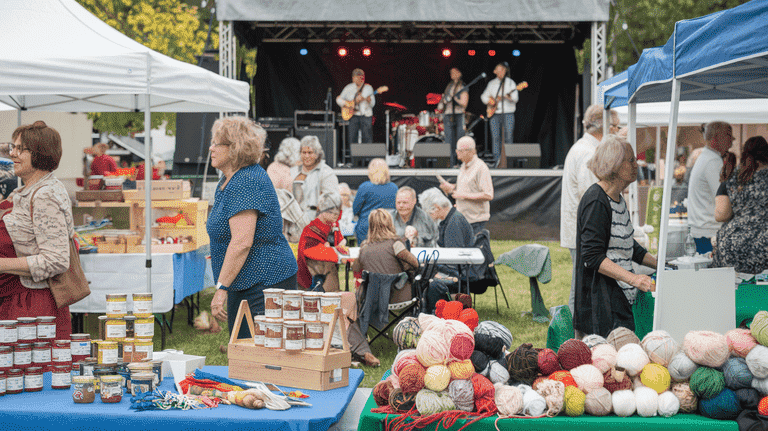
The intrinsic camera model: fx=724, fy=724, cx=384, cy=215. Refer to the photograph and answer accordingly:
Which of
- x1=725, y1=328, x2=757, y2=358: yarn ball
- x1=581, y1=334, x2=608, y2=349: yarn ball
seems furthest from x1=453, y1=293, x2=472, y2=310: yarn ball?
x1=725, y1=328, x2=757, y2=358: yarn ball

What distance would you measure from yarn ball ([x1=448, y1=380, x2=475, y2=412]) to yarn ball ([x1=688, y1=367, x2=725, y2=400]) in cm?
67

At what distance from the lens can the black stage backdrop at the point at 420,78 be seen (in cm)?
1348

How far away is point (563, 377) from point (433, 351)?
1.35 feet

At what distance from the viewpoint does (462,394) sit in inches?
84.0

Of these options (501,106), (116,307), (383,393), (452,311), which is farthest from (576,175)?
(501,106)

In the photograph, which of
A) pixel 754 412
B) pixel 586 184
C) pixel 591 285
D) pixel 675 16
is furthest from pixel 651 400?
pixel 675 16

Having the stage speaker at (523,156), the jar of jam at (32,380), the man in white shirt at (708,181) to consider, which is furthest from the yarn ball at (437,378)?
the stage speaker at (523,156)

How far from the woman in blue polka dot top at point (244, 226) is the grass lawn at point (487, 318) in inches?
57.6

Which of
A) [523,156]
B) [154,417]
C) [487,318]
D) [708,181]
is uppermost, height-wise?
[523,156]

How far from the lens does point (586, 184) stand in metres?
4.75

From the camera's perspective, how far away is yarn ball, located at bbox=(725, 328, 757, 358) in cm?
221

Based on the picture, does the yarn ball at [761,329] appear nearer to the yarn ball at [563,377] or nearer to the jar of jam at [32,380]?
the yarn ball at [563,377]

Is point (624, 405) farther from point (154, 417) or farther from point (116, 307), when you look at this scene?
point (116, 307)

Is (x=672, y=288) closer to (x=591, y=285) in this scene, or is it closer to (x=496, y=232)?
(x=591, y=285)
